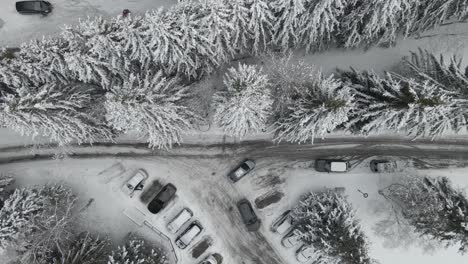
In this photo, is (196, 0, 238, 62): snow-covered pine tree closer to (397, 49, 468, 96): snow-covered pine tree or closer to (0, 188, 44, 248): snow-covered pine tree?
(397, 49, 468, 96): snow-covered pine tree

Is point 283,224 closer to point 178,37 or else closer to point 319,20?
point 319,20

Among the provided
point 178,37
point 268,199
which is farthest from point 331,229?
point 178,37

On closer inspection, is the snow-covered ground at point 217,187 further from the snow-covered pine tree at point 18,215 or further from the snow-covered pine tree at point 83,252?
the snow-covered pine tree at point 18,215

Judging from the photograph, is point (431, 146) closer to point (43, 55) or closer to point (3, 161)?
point (43, 55)

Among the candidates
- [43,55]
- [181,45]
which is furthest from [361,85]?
[43,55]

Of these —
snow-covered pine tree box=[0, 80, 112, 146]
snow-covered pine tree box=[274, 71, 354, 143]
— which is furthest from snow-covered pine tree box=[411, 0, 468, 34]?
snow-covered pine tree box=[0, 80, 112, 146]
